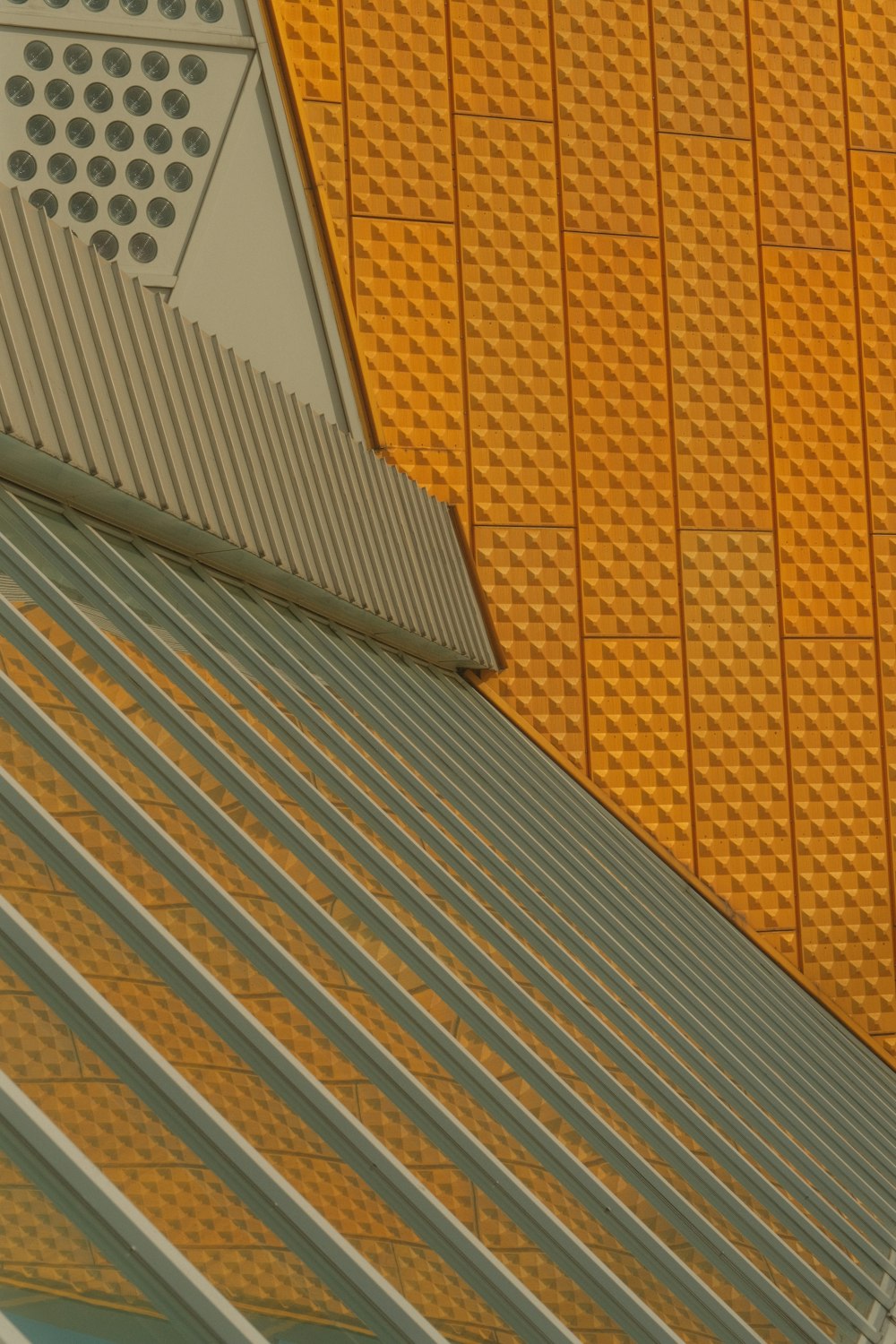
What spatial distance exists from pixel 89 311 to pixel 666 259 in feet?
19.9

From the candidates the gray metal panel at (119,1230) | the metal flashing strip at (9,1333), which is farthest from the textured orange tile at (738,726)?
the metal flashing strip at (9,1333)

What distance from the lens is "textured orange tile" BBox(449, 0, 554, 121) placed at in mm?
9469

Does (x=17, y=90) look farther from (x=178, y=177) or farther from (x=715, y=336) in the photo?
(x=715, y=336)

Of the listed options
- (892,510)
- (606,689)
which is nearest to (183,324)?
(606,689)

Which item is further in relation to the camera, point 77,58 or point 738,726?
point 738,726

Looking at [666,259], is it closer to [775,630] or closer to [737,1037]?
[775,630]

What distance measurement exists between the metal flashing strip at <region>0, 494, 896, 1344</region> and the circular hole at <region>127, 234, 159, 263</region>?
3477mm

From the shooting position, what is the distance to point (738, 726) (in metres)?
9.65

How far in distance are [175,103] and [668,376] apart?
11.0ft

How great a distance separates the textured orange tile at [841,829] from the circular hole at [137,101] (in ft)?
16.3

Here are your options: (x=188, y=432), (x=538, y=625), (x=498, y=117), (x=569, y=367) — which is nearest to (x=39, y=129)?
(x=498, y=117)

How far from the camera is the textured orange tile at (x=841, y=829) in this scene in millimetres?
9609

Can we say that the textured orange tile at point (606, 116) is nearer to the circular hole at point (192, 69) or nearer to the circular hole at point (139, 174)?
the circular hole at point (192, 69)

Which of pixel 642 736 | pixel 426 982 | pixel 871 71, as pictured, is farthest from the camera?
pixel 871 71
